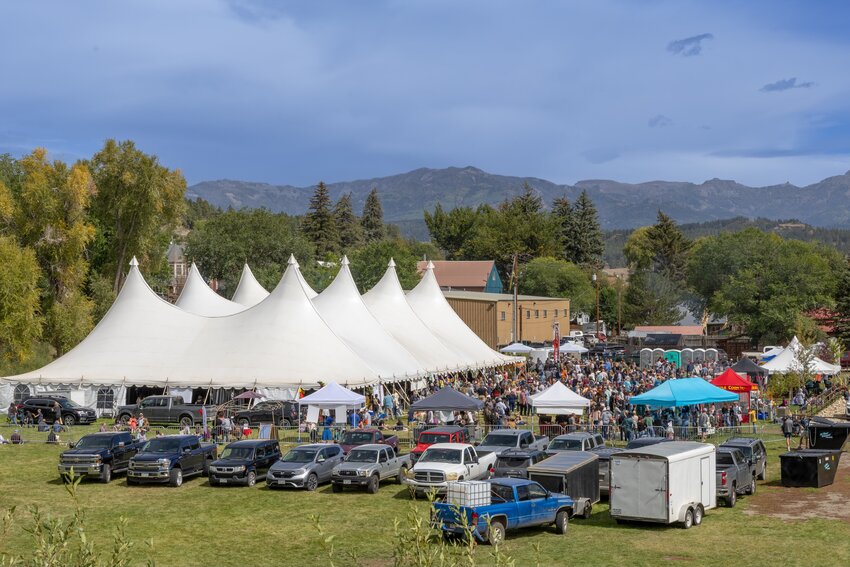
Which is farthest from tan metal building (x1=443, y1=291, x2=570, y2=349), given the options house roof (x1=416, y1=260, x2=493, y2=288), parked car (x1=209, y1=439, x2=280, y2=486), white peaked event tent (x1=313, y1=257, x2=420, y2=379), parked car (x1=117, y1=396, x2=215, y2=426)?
parked car (x1=209, y1=439, x2=280, y2=486)

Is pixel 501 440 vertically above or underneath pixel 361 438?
above

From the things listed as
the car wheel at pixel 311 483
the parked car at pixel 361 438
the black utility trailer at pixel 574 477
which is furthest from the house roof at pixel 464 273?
the black utility trailer at pixel 574 477

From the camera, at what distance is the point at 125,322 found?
139ft

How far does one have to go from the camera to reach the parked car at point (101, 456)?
79.9 feet

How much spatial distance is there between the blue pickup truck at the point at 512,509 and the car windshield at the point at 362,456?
574 cm

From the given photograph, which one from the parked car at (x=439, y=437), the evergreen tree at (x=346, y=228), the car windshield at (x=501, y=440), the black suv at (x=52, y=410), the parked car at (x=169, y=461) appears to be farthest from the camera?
the evergreen tree at (x=346, y=228)

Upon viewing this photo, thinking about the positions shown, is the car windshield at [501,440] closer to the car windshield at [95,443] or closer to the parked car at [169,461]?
the parked car at [169,461]

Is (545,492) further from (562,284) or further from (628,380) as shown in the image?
(562,284)

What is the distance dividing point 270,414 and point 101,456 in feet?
38.0

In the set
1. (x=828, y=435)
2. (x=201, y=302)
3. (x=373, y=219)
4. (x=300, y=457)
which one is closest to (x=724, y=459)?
(x=828, y=435)

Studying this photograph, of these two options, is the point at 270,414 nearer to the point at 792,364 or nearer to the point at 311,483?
the point at 311,483

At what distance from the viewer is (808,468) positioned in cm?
2420

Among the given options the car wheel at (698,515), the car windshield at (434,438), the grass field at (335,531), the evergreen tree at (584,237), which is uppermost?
the evergreen tree at (584,237)

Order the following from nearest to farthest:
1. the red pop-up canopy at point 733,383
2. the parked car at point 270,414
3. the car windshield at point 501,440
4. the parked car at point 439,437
A: the car windshield at point 501,440
the parked car at point 439,437
the parked car at point 270,414
the red pop-up canopy at point 733,383
